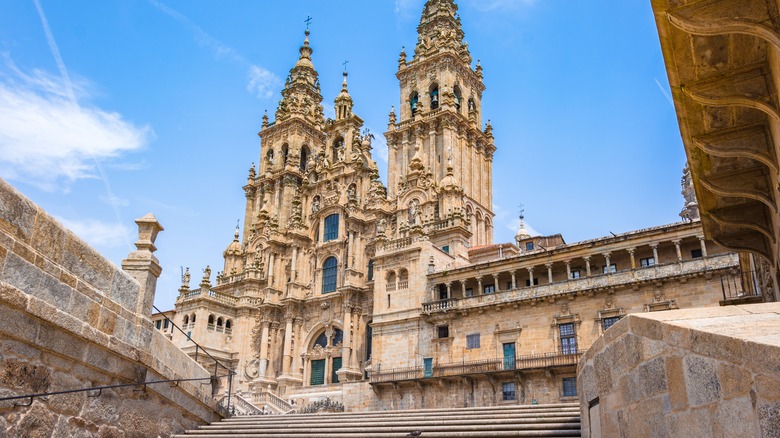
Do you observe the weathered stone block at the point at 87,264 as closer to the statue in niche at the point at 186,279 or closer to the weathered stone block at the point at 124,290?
the weathered stone block at the point at 124,290

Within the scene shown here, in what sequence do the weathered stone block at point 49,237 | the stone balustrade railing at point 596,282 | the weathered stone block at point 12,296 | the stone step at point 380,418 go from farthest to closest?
1. the stone balustrade railing at point 596,282
2. the stone step at point 380,418
3. the weathered stone block at point 49,237
4. the weathered stone block at point 12,296

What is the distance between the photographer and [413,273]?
126 feet

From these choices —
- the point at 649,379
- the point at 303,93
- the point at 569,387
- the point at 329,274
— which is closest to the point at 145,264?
the point at 649,379

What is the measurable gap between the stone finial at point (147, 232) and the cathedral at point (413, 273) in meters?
16.5

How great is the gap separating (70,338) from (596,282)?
26.3 m

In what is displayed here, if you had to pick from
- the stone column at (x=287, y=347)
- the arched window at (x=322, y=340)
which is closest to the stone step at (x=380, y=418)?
the stone column at (x=287, y=347)

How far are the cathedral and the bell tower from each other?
0.14 meters

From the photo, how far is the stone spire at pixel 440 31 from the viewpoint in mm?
53781

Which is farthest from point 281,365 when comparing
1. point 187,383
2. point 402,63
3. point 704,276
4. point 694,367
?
point 694,367

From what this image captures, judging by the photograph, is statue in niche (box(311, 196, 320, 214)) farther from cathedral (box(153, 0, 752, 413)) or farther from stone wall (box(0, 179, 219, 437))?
stone wall (box(0, 179, 219, 437))

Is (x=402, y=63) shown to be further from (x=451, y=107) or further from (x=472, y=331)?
(x=472, y=331)

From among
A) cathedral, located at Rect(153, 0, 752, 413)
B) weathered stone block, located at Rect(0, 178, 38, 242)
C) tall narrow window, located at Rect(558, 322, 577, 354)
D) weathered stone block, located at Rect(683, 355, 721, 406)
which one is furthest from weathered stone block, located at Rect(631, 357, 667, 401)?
tall narrow window, located at Rect(558, 322, 577, 354)

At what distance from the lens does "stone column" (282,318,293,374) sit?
156 feet

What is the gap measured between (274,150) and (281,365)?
23183 millimetres
